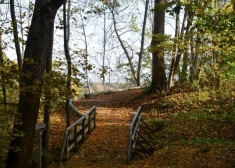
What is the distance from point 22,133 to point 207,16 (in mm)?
5367

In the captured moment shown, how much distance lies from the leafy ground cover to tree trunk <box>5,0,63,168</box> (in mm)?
2656

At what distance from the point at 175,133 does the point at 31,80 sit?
6.45m

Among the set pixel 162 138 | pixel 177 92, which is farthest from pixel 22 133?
pixel 177 92

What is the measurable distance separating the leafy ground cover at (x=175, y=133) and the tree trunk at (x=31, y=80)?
2.66 metres

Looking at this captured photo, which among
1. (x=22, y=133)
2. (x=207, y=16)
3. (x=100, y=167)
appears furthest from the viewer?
(x=100, y=167)

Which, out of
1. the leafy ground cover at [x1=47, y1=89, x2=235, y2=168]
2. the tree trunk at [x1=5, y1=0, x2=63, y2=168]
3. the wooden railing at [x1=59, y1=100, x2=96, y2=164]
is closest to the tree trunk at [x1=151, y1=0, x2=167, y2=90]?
the leafy ground cover at [x1=47, y1=89, x2=235, y2=168]

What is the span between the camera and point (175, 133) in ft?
39.2

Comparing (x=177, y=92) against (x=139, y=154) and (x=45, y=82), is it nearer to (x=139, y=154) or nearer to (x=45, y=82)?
(x=139, y=154)

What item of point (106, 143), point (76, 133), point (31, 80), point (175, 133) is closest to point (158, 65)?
point (175, 133)

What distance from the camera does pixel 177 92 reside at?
56.4 ft

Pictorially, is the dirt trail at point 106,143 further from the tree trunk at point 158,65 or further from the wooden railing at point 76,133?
the tree trunk at point 158,65

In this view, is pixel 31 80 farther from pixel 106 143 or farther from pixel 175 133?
pixel 175 133

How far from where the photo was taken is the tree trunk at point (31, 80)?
7184 mm

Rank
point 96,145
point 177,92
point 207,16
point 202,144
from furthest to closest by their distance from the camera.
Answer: point 177,92 < point 96,145 < point 202,144 < point 207,16
